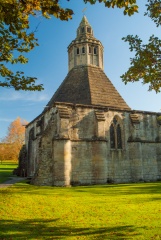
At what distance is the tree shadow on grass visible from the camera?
7.53 meters

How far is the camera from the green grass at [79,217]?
25.5 ft

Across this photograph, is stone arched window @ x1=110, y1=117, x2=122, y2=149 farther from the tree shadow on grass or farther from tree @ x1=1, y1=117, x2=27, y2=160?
tree @ x1=1, y1=117, x2=27, y2=160

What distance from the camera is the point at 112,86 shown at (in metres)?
28.8

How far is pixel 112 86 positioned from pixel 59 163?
12718 millimetres

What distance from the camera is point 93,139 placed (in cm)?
2239

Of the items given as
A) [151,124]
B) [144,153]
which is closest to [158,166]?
[144,153]

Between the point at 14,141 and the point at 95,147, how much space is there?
35529 millimetres

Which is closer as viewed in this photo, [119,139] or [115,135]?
[115,135]

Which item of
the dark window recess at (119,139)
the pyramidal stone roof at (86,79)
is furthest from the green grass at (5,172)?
the dark window recess at (119,139)

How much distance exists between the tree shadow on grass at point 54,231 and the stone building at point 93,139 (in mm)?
11479

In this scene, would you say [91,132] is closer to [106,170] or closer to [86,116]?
[86,116]

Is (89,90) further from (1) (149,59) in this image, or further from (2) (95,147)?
(1) (149,59)

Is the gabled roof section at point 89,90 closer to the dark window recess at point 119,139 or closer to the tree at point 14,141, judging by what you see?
the dark window recess at point 119,139

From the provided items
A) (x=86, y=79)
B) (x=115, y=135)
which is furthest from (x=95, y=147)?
(x=86, y=79)
